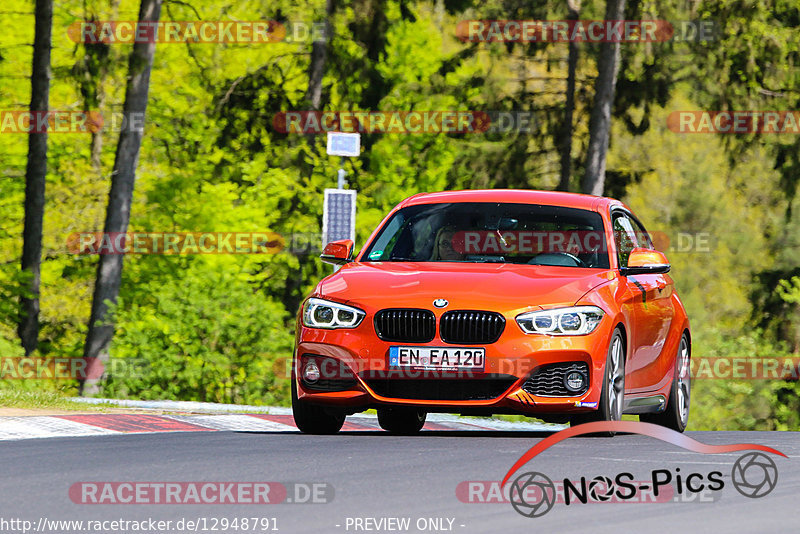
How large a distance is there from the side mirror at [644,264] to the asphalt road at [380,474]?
4.14 feet

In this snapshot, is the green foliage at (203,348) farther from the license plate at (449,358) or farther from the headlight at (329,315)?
the license plate at (449,358)

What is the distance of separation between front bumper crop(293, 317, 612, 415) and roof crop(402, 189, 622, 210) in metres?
1.76

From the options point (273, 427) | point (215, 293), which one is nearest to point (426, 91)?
point (215, 293)

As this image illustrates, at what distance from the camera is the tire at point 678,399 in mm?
12508

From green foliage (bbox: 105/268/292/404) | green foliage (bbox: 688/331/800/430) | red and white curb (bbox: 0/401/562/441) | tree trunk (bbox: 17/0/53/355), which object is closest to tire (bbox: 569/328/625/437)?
red and white curb (bbox: 0/401/562/441)

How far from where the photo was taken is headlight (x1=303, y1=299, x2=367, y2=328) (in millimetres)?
10320

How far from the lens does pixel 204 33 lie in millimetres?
35844

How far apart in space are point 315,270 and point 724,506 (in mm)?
28650

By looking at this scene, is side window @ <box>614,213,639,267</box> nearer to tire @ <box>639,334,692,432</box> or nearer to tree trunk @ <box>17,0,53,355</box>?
tire @ <box>639,334,692,432</box>

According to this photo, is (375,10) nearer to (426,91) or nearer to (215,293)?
(426,91)

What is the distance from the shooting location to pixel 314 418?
11.1 meters

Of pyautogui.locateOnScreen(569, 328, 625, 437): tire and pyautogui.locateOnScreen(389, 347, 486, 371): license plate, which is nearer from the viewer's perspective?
pyautogui.locateOnScreen(389, 347, 486, 371): license plate

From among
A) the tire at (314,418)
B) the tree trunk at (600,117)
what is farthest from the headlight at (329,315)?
the tree trunk at (600,117)

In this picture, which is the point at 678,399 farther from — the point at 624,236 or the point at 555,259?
the point at 555,259
